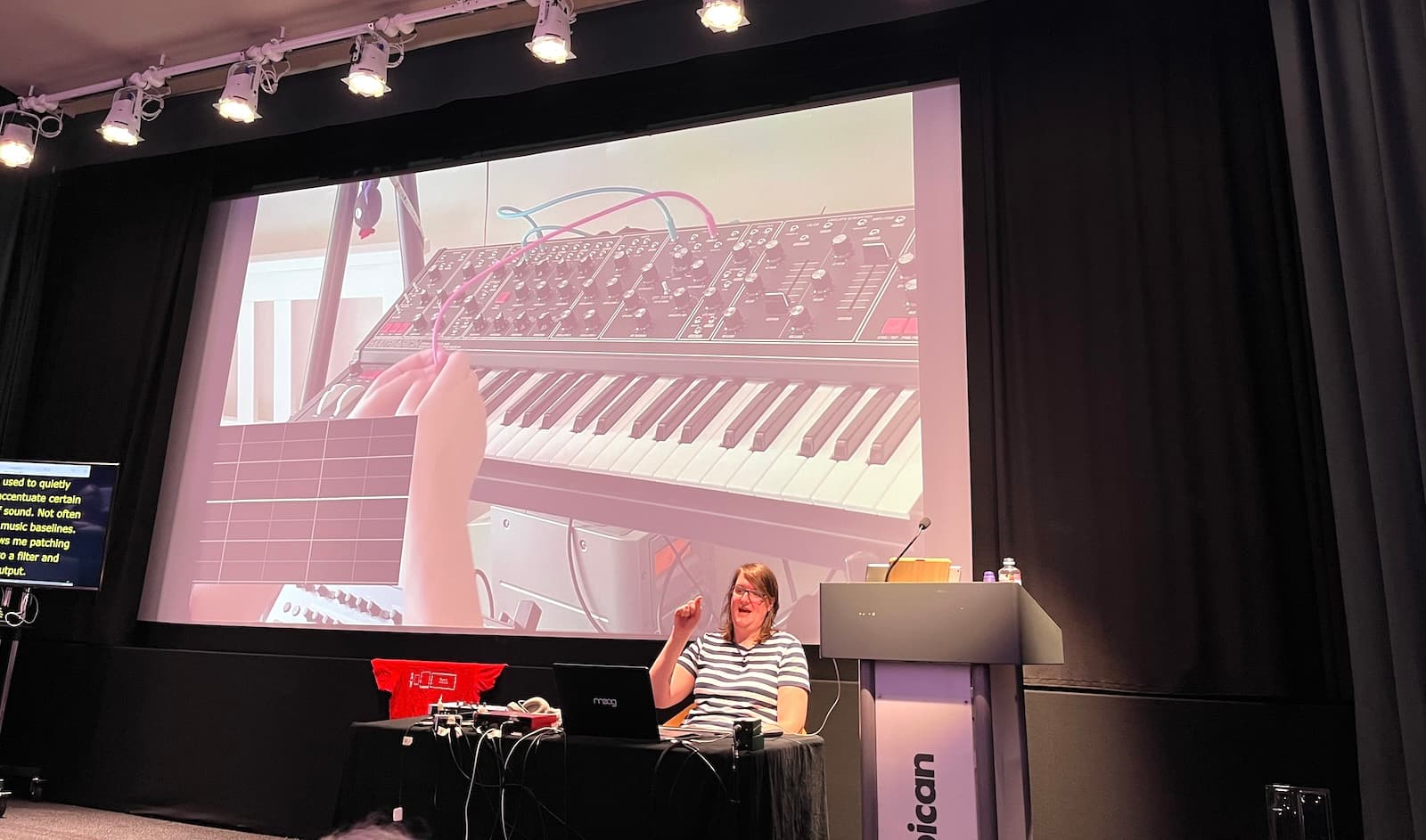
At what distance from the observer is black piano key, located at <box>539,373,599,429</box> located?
11.9 feet

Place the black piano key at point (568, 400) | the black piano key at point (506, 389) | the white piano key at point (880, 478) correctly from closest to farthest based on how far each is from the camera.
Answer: the white piano key at point (880, 478)
the black piano key at point (568, 400)
the black piano key at point (506, 389)

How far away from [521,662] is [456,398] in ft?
3.68

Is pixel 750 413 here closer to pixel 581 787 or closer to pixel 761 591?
pixel 761 591

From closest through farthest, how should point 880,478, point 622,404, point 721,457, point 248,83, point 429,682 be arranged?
1. point 880,478
2. point 721,457
3. point 429,682
4. point 622,404
5. point 248,83

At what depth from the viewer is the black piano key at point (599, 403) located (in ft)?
11.7

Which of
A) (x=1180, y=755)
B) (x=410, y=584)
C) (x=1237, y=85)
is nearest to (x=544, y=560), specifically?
(x=410, y=584)

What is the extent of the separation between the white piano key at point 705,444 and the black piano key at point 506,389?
28.5 inches

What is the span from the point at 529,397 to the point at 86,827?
7.84 ft

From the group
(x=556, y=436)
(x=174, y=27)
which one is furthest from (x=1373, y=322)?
(x=174, y=27)

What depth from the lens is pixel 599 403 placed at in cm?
358

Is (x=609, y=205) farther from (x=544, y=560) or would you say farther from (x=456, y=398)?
(x=544, y=560)

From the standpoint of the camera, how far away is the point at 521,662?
3.50m
